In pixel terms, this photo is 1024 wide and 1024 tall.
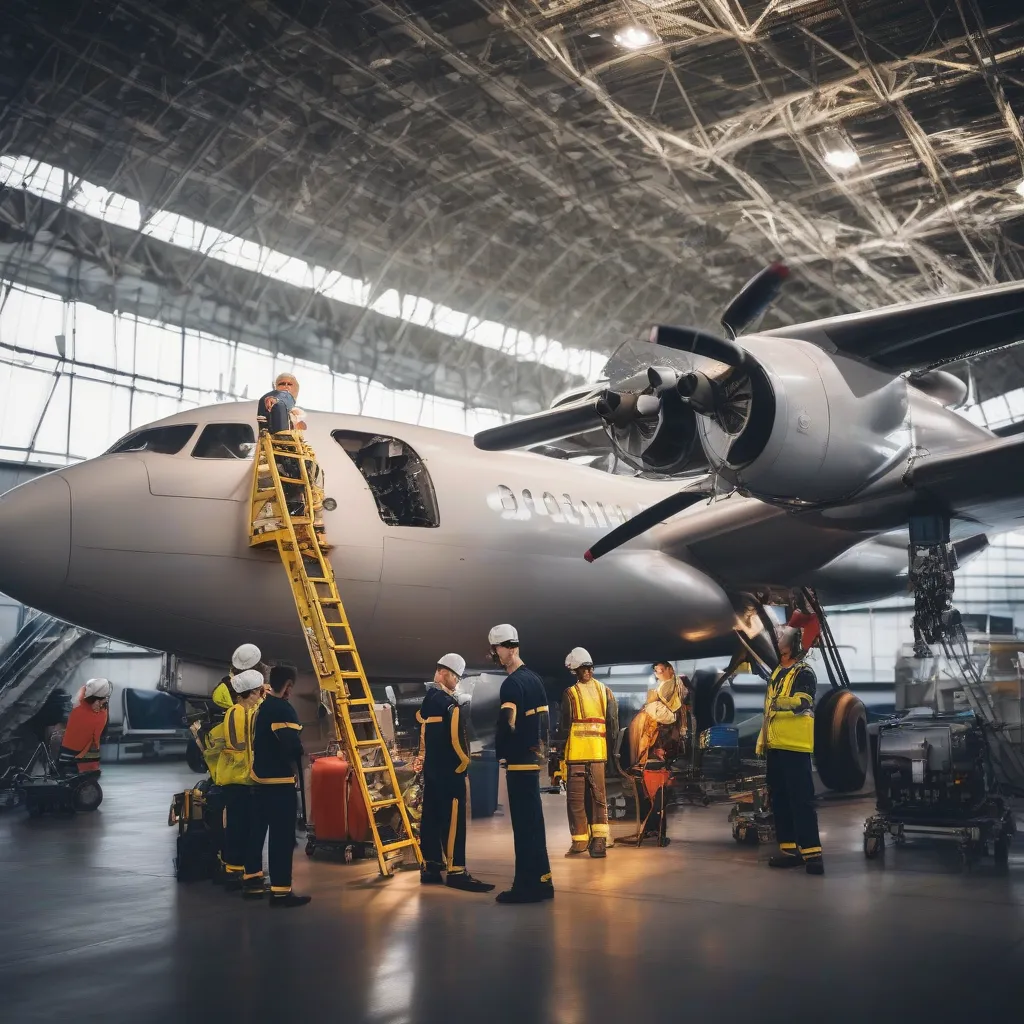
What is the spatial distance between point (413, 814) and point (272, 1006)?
5.49m

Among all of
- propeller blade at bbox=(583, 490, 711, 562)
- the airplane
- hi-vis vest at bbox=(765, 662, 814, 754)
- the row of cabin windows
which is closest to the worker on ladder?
the airplane

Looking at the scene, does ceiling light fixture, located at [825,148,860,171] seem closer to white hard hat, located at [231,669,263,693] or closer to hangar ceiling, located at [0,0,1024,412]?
hangar ceiling, located at [0,0,1024,412]

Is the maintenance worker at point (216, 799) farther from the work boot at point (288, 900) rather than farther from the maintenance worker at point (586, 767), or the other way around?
the maintenance worker at point (586, 767)

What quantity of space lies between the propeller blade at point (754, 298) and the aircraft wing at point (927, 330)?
2.82 ft

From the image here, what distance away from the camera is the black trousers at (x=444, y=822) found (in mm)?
8312

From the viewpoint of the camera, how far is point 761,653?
15.8 metres

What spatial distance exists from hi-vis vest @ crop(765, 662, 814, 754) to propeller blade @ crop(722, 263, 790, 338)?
3.17m

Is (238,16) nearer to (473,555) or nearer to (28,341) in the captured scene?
(28,341)

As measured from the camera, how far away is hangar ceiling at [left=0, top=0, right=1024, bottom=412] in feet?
A: 69.2

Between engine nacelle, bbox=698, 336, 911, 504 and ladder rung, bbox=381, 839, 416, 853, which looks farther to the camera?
ladder rung, bbox=381, 839, 416, 853

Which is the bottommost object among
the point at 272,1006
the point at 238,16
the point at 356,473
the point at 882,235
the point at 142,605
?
the point at 272,1006

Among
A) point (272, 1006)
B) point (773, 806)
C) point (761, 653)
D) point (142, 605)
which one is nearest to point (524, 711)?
point (773, 806)

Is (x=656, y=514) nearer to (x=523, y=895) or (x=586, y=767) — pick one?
(x=586, y=767)

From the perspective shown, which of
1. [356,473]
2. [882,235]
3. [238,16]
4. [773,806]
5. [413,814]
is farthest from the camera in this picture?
[882,235]
